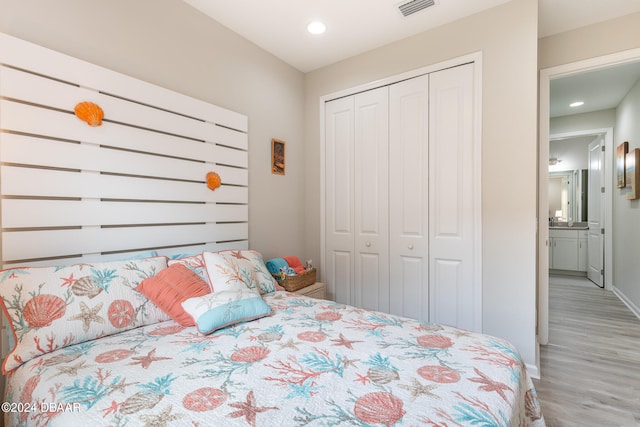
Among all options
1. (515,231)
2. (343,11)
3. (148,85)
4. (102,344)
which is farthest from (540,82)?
(102,344)

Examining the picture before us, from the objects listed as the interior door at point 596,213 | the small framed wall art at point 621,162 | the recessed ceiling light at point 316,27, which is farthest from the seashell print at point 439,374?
the interior door at point 596,213

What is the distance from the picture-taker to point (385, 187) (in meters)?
2.85

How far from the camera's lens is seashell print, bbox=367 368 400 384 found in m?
1.03

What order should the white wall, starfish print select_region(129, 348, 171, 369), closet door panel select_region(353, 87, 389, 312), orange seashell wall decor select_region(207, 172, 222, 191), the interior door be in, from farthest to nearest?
the interior door
the white wall
closet door panel select_region(353, 87, 389, 312)
orange seashell wall decor select_region(207, 172, 222, 191)
starfish print select_region(129, 348, 171, 369)

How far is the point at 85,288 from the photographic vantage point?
142 centimetres

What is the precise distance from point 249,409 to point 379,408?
37cm

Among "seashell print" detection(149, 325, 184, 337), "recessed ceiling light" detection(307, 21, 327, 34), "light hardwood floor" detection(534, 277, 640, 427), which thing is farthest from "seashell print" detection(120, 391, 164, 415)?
"recessed ceiling light" detection(307, 21, 327, 34)

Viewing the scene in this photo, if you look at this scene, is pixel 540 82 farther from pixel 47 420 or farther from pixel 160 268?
pixel 47 420

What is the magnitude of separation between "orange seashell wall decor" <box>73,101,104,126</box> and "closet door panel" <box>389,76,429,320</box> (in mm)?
2189

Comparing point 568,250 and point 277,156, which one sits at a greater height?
point 277,156

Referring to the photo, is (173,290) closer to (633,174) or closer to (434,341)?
(434,341)

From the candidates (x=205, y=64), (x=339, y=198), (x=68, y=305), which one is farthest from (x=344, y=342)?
(x=205, y=64)

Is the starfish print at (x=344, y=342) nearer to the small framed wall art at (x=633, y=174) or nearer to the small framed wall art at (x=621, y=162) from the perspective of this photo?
the small framed wall art at (x=633, y=174)

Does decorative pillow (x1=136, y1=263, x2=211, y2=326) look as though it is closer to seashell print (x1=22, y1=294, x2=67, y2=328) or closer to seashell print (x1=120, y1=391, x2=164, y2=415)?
seashell print (x1=22, y1=294, x2=67, y2=328)
